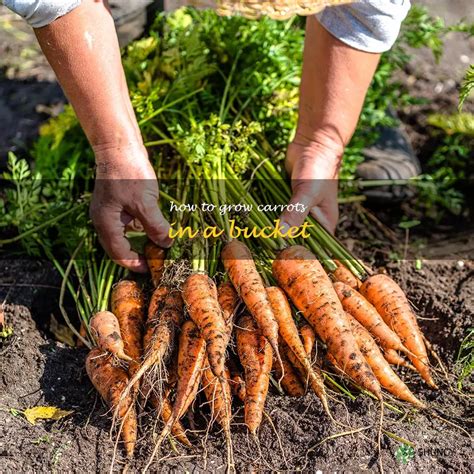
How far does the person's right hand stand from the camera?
2170 mm

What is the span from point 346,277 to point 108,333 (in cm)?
84

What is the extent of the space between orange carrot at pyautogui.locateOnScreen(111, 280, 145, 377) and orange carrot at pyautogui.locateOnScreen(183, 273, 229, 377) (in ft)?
0.74

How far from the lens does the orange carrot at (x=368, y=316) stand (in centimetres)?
220

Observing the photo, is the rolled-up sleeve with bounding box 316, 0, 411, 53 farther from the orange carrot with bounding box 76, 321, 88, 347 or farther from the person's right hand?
the orange carrot with bounding box 76, 321, 88, 347

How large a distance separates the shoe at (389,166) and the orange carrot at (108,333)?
1427 millimetres

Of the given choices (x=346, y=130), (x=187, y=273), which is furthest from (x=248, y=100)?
(x=187, y=273)

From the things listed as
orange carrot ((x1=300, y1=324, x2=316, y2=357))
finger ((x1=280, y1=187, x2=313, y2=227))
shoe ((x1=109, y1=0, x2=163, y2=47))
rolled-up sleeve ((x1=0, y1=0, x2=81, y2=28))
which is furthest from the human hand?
shoe ((x1=109, y1=0, x2=163, y2=47))

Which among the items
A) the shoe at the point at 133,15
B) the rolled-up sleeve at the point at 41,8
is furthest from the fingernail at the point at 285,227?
the shoe at the point at 133,15

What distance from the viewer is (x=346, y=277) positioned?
233cm

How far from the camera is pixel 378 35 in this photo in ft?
7.34

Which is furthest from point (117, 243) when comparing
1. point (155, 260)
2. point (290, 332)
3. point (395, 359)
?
point (395, 359)

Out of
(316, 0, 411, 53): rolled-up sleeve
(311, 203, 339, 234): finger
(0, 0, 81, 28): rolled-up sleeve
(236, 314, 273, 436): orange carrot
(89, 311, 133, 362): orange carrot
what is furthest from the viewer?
(311, 203, 339, 234): finger

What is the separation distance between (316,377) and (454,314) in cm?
62

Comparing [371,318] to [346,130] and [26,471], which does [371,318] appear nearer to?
[346,130]
